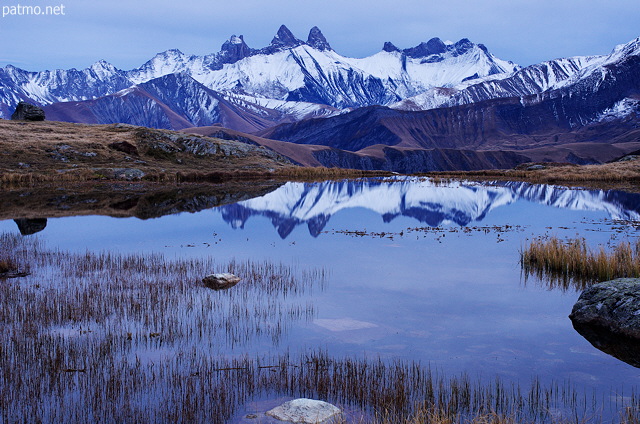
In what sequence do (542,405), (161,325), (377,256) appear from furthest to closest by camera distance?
(377,256), (161,325), (542,405)

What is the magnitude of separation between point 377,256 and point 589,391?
15.3 meters

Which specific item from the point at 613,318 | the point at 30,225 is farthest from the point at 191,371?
the point at 30,225

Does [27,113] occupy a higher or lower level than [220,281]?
higher

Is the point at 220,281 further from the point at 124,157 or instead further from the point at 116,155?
the point at 116,155

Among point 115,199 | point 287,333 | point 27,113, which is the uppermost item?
point 27,113

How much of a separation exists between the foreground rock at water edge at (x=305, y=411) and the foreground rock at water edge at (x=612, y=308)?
8.28 metres

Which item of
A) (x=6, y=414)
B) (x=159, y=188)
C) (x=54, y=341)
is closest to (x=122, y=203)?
(x=159, y=188)

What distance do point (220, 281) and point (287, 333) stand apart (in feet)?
18.0

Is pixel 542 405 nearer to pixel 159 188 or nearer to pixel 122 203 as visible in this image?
pixel 122 203

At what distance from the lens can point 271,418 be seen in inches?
397

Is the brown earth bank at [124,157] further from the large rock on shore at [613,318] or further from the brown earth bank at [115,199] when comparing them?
the large rock on shore at [613,318]

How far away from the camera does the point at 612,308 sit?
49.2 ft

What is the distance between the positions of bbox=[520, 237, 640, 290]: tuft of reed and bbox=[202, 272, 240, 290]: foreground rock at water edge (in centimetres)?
1079

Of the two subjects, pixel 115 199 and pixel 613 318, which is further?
pixel 115 199
